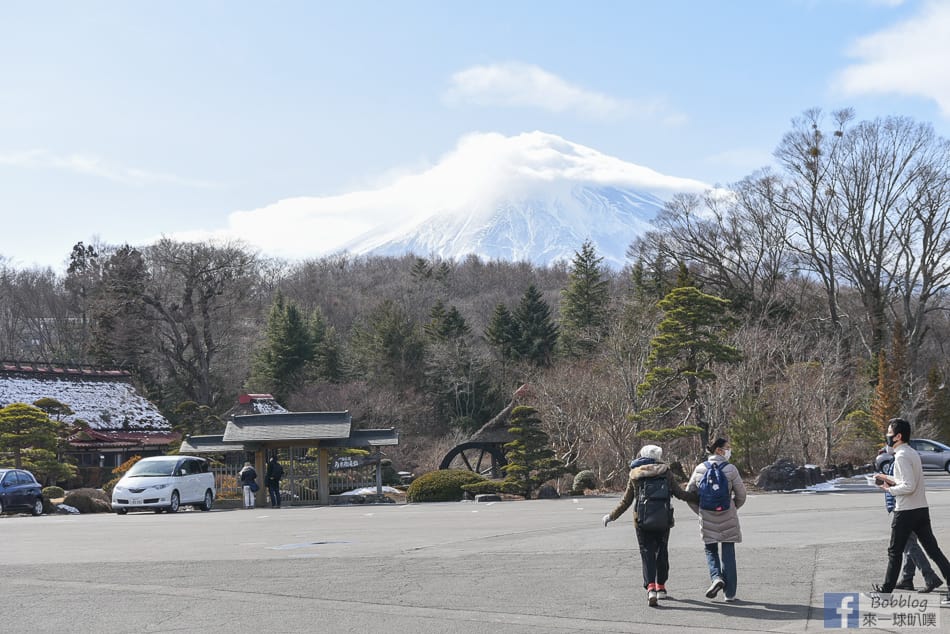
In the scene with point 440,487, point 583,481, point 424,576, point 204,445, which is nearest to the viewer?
point 424,576

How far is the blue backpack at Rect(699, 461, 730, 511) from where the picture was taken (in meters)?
9.12

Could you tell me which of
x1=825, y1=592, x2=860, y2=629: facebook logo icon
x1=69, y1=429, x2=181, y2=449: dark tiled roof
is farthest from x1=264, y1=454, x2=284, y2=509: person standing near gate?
x1=825, y1=592, x2=860, y2=629: facebook logo icon

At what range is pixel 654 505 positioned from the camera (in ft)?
29.7

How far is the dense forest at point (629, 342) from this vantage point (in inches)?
1347

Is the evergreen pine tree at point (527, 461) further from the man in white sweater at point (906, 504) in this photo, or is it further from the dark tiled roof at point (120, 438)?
the dark tiled roof at point (120, 438)

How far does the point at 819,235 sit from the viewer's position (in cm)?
5259

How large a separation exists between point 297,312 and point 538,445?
37738 millimetres

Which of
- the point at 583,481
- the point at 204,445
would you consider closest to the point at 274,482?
the point at 204,445

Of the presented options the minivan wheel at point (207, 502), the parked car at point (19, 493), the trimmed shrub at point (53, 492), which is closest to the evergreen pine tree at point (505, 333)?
the trimmed shrub at point (53, 492)

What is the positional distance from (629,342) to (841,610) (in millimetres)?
28586

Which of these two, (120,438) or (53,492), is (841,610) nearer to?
(53,492)

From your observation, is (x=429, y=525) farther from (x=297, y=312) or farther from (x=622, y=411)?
(x=297, y=312)

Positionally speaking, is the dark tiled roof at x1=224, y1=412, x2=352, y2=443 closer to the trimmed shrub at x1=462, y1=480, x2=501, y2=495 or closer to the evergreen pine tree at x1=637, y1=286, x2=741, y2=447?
the trimmed shrub at x1=462, y1=480, x2=501, y2=495

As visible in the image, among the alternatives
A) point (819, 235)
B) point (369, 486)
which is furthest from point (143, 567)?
point (819, 235)
